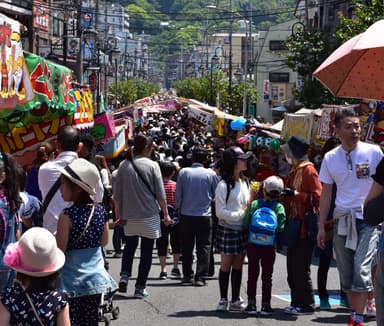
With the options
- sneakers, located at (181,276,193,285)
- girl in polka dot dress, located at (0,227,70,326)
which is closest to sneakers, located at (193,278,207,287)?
sneakers, located at (181,276,193,285)

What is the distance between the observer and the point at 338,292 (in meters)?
11.0

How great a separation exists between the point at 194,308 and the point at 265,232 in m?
1.26

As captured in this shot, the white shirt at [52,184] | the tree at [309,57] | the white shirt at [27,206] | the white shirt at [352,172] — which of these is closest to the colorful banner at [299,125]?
the tree at [309,57]

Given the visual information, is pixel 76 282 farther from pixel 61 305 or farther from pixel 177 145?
pixel 177 145

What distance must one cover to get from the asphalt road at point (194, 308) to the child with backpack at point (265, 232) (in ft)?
0.78

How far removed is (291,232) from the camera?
9312 mm

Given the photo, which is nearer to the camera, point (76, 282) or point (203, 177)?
Answer: point (76, 282)

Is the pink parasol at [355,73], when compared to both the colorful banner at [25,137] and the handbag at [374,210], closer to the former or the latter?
the handbag at [374,210]

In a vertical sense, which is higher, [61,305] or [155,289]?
[61,305]

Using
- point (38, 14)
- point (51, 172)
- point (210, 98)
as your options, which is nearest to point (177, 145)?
point (51, 172)

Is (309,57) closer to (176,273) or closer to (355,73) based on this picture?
(176,273)

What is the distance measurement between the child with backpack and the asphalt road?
0.24 m

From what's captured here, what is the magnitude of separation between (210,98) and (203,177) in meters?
84.9

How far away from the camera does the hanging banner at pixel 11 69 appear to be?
9539 millimetres
